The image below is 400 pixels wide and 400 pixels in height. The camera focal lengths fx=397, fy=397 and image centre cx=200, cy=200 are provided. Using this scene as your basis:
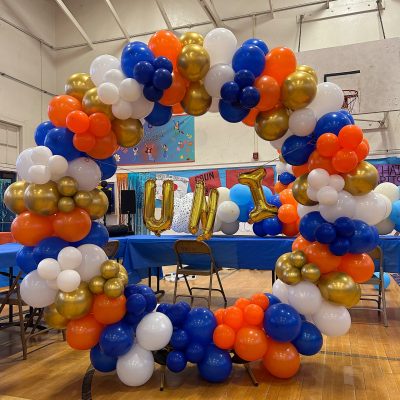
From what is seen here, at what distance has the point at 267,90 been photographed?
2365mm

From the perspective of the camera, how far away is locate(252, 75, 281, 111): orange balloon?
2361mm

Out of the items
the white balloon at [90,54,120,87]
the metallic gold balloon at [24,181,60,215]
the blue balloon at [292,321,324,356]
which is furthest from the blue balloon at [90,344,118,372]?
the white balloon at [90,54,120,87]

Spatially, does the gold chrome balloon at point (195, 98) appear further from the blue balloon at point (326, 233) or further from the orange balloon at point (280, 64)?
the blue balloon at point (326, 233)

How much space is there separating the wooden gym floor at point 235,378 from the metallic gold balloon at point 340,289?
51 centimetres

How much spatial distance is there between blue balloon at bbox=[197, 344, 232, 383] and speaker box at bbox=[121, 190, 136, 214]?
5.04 m

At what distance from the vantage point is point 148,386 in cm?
243

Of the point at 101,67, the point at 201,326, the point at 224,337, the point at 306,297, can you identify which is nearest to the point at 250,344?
the point at 224,337

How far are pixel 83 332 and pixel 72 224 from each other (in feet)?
2.09

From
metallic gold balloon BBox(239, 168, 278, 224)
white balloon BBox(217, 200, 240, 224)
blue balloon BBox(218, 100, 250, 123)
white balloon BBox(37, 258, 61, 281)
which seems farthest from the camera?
white balloon BBox(217, 200, 240, 224)

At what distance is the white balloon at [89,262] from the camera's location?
236 centimetres

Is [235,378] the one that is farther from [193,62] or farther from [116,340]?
[193,62]

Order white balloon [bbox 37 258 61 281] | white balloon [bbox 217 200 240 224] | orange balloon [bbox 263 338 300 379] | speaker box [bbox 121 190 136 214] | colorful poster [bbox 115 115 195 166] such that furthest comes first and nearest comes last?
1. colorful poster [bbox 115 115 195 166]
2. speaker box [bbox 121 190 136 214]
3. white balloon [bbox 217 200 240 224]
4. orange balloon [bbox 263 338 300 379]
5. white balloon [bbox 37 258 61 281]

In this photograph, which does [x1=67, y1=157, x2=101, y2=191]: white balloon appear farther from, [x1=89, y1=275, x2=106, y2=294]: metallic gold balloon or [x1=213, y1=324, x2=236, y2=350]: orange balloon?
[x1=213, y1=324, x2=236, y2=350]: orange balloon

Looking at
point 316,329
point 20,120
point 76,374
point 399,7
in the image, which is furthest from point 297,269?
point 20,120
